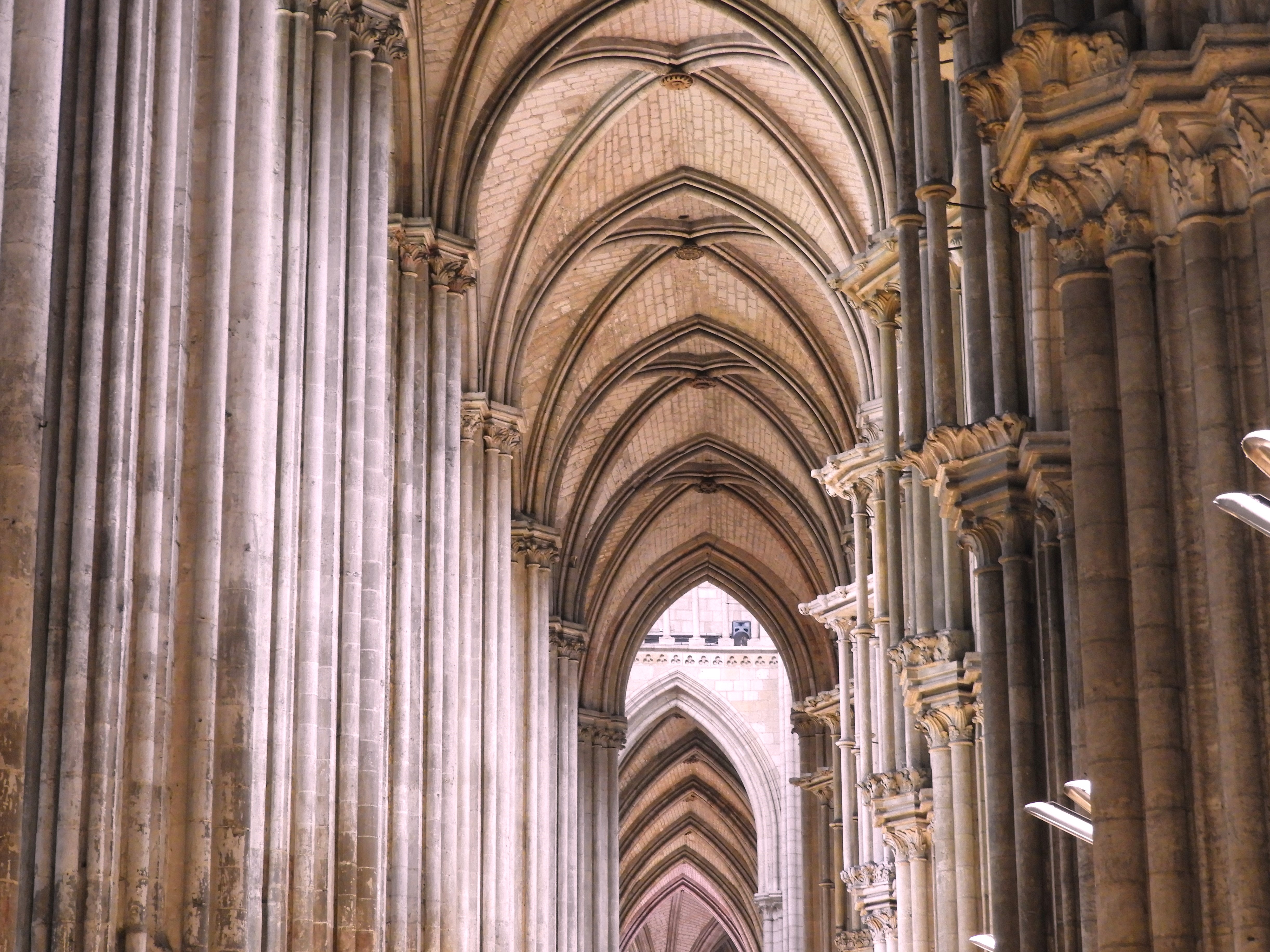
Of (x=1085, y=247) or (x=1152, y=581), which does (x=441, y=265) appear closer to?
(x=1085, y=247)

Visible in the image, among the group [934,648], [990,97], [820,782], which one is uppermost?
[820,782]

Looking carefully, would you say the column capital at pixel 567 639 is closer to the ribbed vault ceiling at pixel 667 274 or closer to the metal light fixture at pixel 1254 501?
the ribbed vault ceiling at pixel 667 274

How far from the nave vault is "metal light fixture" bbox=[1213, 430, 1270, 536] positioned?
209 cm

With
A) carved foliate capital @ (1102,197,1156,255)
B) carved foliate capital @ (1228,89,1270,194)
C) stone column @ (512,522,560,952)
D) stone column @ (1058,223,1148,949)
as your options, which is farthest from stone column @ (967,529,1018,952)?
stone column @ (512,522,560,952)

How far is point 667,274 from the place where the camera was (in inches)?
1475

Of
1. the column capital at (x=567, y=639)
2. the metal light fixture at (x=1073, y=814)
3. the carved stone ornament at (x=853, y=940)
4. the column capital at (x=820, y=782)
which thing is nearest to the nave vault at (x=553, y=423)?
the carved stone ornament at (x=853, y=940)

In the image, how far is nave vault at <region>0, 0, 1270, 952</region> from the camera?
10.4 metres

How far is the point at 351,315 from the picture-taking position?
20.2m

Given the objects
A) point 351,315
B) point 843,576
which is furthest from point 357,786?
point 843,576

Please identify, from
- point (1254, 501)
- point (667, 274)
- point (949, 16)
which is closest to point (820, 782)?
point (667, 274)

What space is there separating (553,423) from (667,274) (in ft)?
11.8

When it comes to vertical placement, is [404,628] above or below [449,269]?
below

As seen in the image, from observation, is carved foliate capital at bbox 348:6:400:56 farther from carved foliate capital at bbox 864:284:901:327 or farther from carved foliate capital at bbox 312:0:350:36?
carved foliate capital at bbox 864:284:901:327

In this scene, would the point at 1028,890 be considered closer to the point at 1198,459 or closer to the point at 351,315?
the point at 1198,459
